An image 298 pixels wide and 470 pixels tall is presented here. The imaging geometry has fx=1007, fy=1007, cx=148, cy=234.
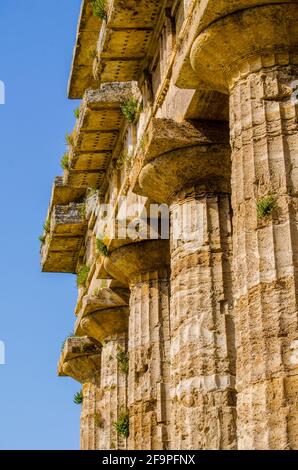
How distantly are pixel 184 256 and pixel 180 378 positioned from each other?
6.01ft

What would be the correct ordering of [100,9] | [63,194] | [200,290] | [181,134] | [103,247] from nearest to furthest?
[200,290]
[181,134]
[100,9]
[103,247]
[63,194]

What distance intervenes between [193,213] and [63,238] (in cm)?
1243

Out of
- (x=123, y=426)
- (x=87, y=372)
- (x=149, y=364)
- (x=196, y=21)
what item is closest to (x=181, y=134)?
(x=196, y=21)

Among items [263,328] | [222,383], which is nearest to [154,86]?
[222,383]

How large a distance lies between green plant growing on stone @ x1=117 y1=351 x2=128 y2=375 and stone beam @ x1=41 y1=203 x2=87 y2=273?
14.8ft

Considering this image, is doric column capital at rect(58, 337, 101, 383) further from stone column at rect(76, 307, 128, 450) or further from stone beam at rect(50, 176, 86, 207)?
stone beam at rect(50, 176, 86, 207)

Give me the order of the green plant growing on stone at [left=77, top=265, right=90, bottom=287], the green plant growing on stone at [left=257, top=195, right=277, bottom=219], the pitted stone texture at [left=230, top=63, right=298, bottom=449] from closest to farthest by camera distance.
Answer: the pitted stone texture at [left=230, top=63, right=298, bottom=449], the green plant growing on stone at [left=257, top=195, right=277, bottom=219], the green plant growing on stone at [left=77, top=265, right=90, bottom=287]

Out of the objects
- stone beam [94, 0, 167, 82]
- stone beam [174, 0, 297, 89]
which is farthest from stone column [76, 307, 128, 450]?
stone beam [174, 0, 297, 89]

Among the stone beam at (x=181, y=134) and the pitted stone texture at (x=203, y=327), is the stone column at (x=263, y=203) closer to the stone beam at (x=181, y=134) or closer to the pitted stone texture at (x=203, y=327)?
the stone beam at (x=181, y=134)

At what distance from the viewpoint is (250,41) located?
39.6 ft

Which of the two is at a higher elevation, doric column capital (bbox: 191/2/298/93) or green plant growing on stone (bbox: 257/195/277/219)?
doric column capital (bbox: 191/2/298/93)

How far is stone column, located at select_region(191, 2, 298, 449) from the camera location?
1047 centimetres

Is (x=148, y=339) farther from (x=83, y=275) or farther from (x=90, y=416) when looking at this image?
(x=90, y=416)

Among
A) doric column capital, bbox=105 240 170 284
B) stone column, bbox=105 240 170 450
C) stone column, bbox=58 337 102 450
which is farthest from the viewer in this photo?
stone column, bbox=58 337 102 450
